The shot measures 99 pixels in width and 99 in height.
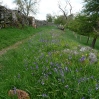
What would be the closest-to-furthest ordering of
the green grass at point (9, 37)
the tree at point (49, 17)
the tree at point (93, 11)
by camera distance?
1. the green grass at point (9, 37)
2. the tree at point (93, 11)
3. the tree at point (49, 17)

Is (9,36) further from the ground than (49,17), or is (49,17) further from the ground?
(9,36)

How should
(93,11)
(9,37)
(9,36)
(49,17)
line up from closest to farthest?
(9,37) < (9,36) < (93,11) < (49,17)

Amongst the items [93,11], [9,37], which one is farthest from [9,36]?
[93,11]

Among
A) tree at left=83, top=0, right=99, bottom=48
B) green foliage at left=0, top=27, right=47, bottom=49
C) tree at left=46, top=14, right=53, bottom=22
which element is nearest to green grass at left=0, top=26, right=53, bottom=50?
green foliage at left=0, top=27, right=47, bottom=49

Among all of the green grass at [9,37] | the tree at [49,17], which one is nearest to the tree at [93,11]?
the green grass at [9,37]

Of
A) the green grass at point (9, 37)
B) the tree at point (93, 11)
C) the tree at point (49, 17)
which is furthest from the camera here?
the tree at point (49, 17)

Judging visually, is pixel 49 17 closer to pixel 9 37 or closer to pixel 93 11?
pixel 93 11

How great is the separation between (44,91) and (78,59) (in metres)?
2.24

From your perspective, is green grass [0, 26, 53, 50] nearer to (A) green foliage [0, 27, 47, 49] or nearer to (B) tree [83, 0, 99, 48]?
(A) green foliage [0, 27, 47, 49]

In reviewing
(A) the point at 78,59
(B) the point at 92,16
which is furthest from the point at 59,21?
(A) the point at 78,59

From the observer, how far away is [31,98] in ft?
11.3

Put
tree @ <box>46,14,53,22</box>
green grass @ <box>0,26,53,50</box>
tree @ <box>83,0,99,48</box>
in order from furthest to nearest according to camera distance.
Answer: tree @ <box>46,14,53,22</box> < tree @ <box>83,0,99,48</box> < green grass @ <box>0,26,53,50</box>

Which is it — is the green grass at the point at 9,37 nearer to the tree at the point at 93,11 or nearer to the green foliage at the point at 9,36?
the green foliage at the point at 9,36

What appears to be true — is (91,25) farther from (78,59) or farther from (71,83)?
(71,83)
